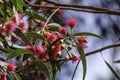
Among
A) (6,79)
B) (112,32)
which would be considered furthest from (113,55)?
(6,79)

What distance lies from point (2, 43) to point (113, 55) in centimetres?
158

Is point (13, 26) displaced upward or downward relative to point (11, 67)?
upward

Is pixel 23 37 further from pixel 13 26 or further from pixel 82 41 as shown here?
pixel 82 41

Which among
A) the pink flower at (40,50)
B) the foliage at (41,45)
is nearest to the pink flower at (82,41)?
the foliage at (41,45)

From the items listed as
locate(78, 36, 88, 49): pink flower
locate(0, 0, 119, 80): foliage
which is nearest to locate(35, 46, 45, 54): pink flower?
locate(0, 0, 119, 80): foliage

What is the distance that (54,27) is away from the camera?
58.4 inches

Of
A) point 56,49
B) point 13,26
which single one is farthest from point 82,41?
point 13,26

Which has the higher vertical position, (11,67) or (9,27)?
(9,27)

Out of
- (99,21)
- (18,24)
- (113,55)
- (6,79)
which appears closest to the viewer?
(6,79)

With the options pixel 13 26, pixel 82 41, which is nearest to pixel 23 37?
pixel 13 26

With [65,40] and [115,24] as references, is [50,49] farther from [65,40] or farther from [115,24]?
[115,24]

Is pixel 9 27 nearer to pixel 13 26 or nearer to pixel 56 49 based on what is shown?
pixel 13 26

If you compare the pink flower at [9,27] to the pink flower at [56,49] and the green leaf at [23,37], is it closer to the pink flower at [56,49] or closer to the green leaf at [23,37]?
the green leaf at [23,37]

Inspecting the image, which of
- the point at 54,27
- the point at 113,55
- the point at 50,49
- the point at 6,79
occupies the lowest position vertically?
the point at 6,79
